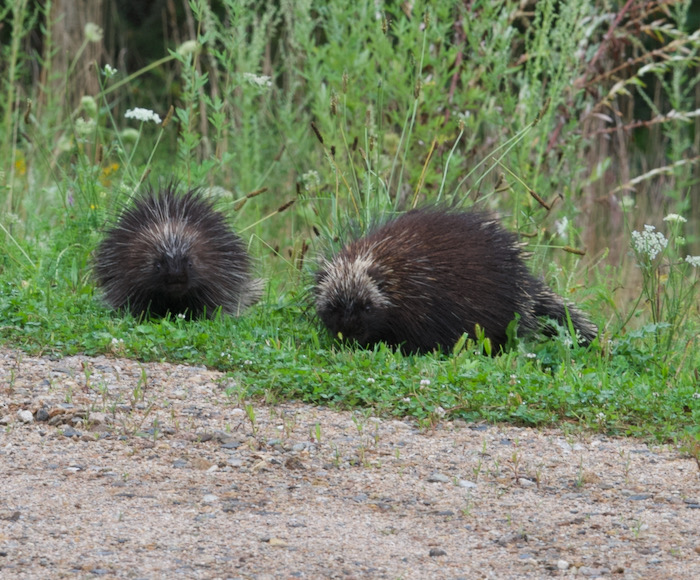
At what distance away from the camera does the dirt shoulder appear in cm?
311

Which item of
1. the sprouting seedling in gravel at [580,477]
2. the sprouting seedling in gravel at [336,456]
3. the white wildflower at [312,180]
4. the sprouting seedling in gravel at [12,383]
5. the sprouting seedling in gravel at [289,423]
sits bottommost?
the sprouting seedling in gravel at [12,383]

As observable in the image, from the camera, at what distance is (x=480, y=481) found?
3855mm

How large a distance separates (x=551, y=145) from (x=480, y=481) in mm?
4313

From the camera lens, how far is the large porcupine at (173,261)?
571cm

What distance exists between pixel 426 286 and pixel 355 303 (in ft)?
1.28

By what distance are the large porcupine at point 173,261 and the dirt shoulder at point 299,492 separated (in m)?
0.95

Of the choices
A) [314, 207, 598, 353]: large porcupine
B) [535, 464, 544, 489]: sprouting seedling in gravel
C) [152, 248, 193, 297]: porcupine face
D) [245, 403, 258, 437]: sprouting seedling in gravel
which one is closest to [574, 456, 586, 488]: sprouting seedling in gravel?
[535, 464, 544, 489]: sprouting seedling in gravel

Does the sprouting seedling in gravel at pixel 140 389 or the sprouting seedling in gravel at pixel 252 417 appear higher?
the sprouting seedling in gravel at pixel 252 417

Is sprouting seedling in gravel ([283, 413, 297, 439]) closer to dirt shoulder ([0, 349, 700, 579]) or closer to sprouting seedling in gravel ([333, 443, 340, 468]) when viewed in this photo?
dirt shoulder ([0, 349, 700, 579])

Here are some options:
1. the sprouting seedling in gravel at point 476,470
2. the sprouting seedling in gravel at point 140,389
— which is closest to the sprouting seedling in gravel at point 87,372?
the sprouting seedling in gravel at point 140,389

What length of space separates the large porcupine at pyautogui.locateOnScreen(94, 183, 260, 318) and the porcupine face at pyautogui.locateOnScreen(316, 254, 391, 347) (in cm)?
75

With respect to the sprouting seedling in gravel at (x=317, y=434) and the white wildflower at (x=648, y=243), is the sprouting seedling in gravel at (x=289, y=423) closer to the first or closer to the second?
the sprouting seedling in gravel at (x=317, y=434)

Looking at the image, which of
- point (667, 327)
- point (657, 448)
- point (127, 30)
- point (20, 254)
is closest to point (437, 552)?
point (657, 448)

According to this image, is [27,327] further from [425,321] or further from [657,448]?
[657,448]
